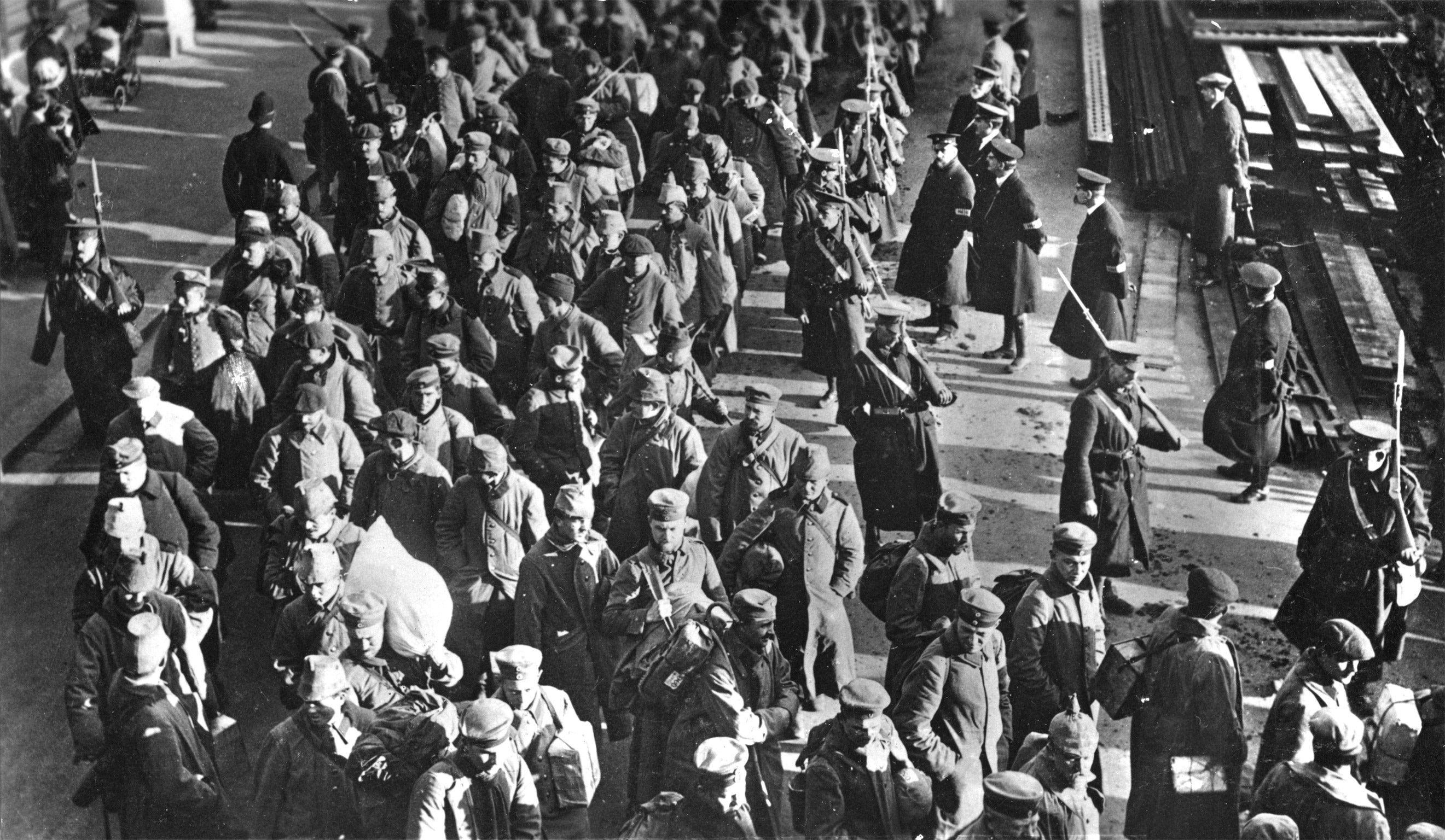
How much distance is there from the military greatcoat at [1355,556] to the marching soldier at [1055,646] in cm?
184

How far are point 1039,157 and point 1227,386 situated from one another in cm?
285

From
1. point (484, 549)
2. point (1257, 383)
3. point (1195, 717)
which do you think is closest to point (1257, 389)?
point (1257, 383)

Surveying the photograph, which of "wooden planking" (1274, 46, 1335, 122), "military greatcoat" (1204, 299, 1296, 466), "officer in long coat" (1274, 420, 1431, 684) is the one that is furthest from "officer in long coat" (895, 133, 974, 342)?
"officer in long coat" (1274, 420, 1431, 684)

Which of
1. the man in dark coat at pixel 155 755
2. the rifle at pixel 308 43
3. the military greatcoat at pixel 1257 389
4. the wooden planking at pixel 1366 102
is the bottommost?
the man in dark coat at pixel 155 755

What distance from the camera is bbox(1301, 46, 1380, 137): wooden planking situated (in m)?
12.4

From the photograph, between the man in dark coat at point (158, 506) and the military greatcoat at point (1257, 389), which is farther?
the military greatcoat at point (1257, 389)

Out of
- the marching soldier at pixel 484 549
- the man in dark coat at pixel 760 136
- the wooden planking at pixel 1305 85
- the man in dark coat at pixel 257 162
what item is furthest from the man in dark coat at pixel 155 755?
the wooden planking at pixel 1305 85

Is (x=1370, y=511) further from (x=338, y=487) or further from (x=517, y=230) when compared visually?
(x=517, y=230)

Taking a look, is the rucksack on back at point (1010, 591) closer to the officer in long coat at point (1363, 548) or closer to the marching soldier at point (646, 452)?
→ the officer in long coat at point (1363, 548)

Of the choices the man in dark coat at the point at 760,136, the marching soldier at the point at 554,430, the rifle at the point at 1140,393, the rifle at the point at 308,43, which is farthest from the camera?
the rifle at the point at 308,43

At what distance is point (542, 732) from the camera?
251 inches

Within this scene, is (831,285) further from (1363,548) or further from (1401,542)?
(1401,542)

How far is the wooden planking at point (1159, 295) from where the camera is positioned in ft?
38.3

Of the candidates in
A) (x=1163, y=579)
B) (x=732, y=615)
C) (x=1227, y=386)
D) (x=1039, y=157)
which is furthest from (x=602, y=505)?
(x=1039, y=157)
